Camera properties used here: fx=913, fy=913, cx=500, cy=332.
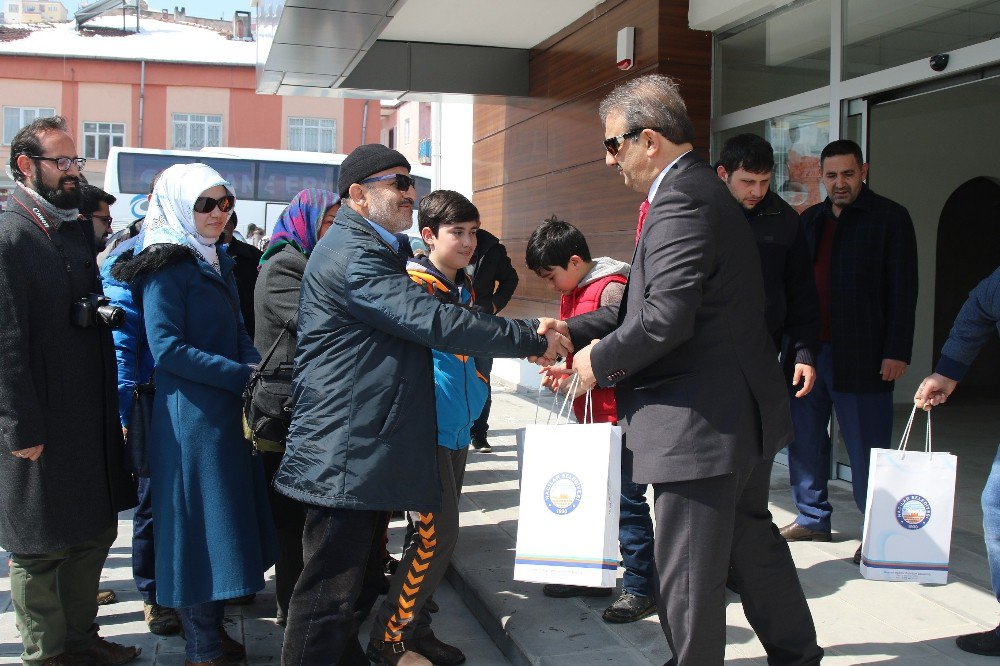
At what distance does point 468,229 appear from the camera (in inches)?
142

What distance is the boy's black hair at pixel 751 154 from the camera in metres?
3.97

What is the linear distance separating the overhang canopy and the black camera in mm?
4104

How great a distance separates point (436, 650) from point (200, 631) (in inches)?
34.6

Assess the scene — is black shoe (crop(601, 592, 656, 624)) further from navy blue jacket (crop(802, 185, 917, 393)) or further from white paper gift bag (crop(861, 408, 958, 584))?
navy blue jacket (crop(802, 185, 917, 393))

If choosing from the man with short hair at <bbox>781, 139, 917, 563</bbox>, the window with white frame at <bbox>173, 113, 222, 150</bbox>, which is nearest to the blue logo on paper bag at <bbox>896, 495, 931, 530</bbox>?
the man with short hair at <bbox>781, 139, 917, 563</bbox>

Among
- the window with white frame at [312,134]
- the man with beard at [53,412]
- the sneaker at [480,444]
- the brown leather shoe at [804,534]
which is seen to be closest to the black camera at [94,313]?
the man with beard at [53,412]

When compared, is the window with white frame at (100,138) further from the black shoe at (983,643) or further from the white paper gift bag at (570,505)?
the black shoe at (983,643)

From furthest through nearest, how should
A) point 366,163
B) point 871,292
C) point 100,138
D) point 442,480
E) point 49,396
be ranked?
1. point 100,138
2. point 871,292
3. point 442,480
4. point 49,396
5. point 366,163

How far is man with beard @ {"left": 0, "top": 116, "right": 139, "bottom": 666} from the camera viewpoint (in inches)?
122

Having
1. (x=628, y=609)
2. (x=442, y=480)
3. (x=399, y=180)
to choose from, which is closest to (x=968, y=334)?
(x=628, y=609)

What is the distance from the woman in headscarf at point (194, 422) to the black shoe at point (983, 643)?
2.56 metres

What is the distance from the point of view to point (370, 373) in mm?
2807

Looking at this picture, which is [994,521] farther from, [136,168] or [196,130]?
[196,130]

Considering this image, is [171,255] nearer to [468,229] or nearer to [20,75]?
[468,229]
